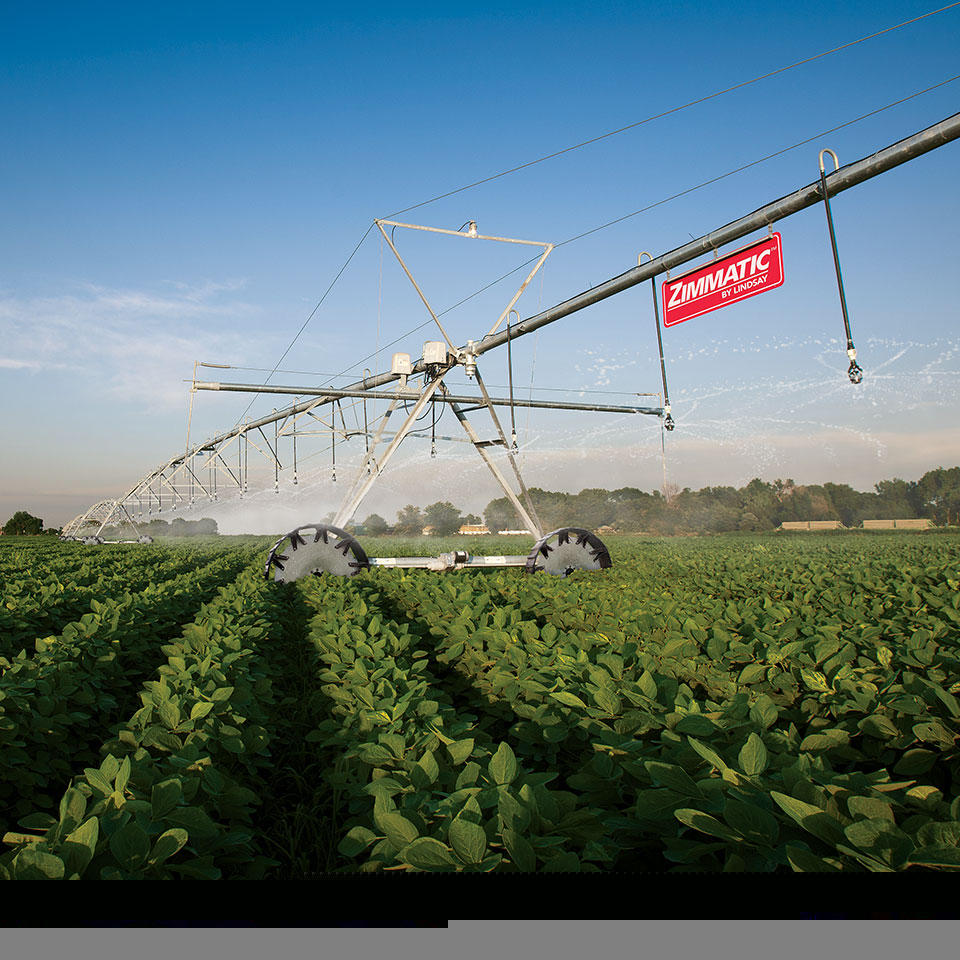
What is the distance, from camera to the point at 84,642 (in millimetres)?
5324

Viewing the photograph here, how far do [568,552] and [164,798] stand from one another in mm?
10788

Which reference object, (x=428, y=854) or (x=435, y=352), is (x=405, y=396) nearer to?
(x=435, y=352)

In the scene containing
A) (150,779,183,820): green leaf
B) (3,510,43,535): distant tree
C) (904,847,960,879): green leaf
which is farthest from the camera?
(3,510,43,535): distant tree

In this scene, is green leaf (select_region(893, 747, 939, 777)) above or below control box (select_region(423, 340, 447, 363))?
below

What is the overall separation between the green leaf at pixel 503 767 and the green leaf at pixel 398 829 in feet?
1.33

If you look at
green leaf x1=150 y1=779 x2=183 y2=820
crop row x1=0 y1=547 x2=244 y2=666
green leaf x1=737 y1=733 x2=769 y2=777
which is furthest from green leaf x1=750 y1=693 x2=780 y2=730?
crop row x1=0 y1=547 x2=244 y2=666

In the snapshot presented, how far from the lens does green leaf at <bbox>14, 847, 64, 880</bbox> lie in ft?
5.31

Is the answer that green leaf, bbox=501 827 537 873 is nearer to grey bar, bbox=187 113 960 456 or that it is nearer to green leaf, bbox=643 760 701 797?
green leaf, bbox=643 760 701 797

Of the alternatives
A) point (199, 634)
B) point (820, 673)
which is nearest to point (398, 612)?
point (199, 634)

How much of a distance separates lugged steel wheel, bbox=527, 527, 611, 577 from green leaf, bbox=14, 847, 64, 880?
10.5 metres

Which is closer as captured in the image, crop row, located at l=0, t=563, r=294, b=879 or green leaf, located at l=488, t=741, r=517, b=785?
crop row, located at l=0, t=563, r=294, b=879

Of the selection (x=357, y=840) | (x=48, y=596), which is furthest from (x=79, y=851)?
(x=48, y=596)

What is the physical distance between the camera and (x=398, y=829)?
1.83 meters

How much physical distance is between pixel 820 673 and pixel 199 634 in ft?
16.1
